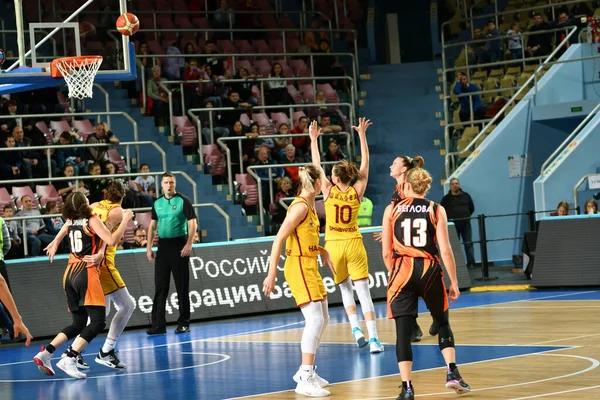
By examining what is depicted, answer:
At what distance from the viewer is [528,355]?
12430 mm

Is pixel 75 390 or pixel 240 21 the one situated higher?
pixel 240 21

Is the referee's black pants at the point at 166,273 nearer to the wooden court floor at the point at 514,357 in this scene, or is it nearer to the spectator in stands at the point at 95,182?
the wooden court floor at the point at 514,357

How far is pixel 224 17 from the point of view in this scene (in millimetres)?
29828

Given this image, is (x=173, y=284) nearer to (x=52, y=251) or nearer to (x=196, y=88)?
(x=52, y=251)

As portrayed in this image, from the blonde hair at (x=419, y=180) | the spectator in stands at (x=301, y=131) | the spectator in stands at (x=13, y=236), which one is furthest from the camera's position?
the spectator in stands at (x=301, y=131)

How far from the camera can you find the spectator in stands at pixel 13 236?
20.3 metres

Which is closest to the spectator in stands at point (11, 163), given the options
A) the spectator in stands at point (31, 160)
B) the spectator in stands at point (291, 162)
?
the spectator in stands at point (31, 160)

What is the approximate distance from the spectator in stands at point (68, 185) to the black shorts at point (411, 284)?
1234 cm

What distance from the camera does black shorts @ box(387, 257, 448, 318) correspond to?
10.0 m

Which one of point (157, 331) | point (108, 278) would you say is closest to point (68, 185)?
point (157, 331)

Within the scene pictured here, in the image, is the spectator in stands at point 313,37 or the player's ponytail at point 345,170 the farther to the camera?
the spectator in stands at point 313,37

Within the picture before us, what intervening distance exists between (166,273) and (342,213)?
14.1 ft

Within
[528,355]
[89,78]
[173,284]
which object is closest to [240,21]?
[173,284]

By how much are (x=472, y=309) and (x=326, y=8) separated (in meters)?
16.7
